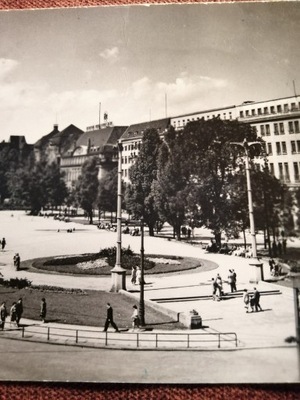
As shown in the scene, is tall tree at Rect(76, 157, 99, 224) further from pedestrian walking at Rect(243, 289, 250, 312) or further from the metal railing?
pedestrian walking at Rect(243, 289, 250, 312)

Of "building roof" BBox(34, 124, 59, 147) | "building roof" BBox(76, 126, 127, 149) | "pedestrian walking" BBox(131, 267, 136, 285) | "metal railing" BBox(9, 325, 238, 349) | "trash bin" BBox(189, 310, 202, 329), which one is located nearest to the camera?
"metal railing" BBox(9, 325, 238, 349)

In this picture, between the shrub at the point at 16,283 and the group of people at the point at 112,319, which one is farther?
the shrub at the point at 16,283

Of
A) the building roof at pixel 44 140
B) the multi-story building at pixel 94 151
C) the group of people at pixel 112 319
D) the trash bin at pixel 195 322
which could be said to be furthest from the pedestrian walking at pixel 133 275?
the building roof at pixel 44 140

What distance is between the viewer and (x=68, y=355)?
15.8 ft

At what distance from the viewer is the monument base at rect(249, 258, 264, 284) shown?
5363 mm

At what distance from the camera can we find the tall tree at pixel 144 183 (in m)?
5.75

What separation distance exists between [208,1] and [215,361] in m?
5.52

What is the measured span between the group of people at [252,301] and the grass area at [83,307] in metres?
0.97

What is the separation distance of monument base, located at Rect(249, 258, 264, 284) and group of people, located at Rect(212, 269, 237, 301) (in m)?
0.29

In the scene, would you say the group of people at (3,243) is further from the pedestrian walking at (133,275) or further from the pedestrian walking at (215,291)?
the pedestrian walking at (215,291)

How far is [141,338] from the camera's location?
4.87 metres

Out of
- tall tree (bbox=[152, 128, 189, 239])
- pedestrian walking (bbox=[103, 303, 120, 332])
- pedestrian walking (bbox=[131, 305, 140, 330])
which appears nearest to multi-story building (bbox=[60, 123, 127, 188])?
tall tree (bbox=[152, 128, 189, 239])

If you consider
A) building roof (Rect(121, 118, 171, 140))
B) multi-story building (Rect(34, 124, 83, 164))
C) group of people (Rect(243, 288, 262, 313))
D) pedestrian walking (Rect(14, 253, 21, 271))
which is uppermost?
building roof (Rect(121, 118, 171, 140))

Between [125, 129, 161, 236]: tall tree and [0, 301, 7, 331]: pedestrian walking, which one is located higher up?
[125, 129, 161, 236]: tall tree
